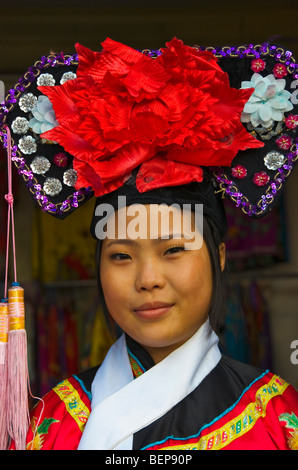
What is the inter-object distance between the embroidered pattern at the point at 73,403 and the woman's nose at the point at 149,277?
12.1 inches

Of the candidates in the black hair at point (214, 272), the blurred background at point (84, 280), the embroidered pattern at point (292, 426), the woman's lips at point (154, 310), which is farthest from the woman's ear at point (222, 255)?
the blurred background at point (84, 280)

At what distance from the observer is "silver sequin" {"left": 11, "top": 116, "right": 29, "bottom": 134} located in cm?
169

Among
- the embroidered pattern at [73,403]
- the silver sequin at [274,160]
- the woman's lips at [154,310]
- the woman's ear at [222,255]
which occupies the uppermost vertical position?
the silver sequin at [274,160]

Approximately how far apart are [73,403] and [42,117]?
2.13ft

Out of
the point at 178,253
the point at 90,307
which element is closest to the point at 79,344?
the point at 90,307

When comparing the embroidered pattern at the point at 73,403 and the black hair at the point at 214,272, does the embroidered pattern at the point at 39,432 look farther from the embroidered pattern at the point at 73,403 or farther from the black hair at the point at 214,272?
the black hair at the point at 214,272

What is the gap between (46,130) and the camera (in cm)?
165

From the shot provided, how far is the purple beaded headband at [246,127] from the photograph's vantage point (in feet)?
5.32

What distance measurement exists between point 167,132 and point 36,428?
71 cm

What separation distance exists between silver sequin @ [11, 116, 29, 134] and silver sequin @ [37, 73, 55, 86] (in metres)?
0.10

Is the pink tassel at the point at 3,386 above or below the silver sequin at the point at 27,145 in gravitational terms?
below

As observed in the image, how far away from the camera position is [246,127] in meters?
1.65

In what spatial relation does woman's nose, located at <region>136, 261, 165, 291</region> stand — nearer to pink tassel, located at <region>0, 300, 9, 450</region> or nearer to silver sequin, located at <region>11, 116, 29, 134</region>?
pink tassel, located at <region>0, 300, 9, 450</region>

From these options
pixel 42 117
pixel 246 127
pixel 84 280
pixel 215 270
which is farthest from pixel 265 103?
Result: pixel 84 280
